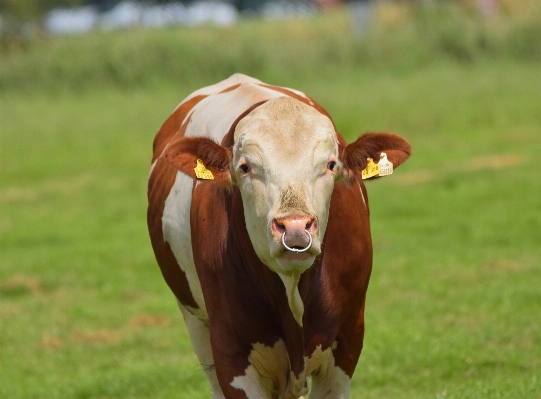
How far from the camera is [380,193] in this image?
491 inches

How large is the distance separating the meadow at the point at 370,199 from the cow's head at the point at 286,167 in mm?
1831

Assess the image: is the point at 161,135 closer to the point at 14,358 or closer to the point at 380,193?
the point at 14,358

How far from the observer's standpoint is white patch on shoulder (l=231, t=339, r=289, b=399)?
412 cm

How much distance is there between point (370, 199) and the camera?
39.8 feet

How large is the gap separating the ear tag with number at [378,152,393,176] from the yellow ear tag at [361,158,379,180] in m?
0.02

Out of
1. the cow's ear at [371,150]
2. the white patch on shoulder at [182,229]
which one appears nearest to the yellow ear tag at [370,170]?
the cow's ear at [371,150]

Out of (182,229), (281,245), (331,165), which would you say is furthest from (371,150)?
(182,229)

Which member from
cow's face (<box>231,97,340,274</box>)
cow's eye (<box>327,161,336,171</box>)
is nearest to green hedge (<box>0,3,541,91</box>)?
cow's face (<box>231,97,340,274</box>)

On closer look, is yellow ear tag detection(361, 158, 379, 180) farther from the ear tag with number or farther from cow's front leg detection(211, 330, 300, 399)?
cow's front leg detection(211, 330, 300, 399)

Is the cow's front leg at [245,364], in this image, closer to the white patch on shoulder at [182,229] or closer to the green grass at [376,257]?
the white patch on shoulder at [182,229]

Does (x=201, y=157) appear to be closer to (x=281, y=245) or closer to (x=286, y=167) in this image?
(x=286, y=167)

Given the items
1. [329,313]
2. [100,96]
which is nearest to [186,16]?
[100,96]

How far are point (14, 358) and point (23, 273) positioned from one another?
108 inches

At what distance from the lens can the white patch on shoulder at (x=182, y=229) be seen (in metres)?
4.89
